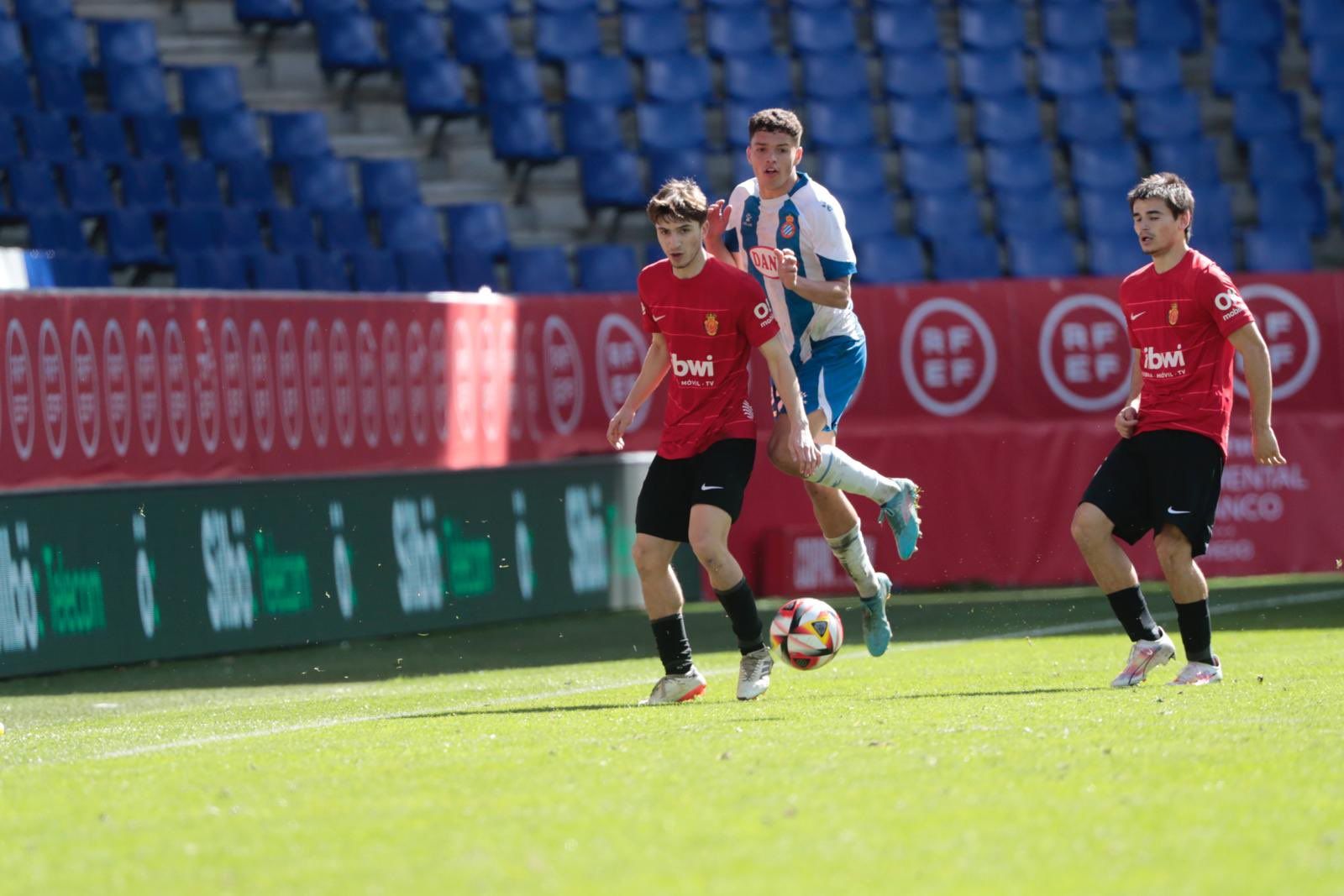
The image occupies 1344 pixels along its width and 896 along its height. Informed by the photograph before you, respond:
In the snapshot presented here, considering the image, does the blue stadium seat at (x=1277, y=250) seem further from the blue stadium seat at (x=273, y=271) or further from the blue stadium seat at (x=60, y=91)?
the blue stadium seat at (x=60, y=91)

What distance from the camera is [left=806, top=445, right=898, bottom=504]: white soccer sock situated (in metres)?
9.24

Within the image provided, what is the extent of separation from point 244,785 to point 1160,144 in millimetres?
17415

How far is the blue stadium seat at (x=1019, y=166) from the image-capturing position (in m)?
21.8

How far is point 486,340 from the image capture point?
1512 centimetres

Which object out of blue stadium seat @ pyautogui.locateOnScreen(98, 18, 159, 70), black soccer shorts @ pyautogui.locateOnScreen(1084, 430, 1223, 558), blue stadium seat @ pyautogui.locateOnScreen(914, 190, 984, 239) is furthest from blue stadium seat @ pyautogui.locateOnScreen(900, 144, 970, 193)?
black soccer shorts @ pyautogui.locateOnScreen(1084, 430, 1223, 558)

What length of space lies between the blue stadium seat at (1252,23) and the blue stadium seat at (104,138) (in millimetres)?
11528

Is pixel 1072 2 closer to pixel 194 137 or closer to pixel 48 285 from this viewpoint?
pixel 194 137

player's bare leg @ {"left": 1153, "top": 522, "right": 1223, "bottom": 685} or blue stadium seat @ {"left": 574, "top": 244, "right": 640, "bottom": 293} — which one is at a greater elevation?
blue stadium seat @ {"left": 574, "top": 244, "right": 640, "bottom": 293}

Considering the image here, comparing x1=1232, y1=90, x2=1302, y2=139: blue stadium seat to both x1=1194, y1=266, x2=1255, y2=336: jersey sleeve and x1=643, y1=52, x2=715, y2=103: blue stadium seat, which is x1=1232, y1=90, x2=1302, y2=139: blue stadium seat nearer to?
x1=643, y1=52, x2=715, y2=103: blue stadium seat

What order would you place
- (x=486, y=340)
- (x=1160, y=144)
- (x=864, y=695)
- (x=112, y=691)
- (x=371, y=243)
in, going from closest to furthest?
(x=864, y=695), (x=112, y=691), (x=486, y=340), (x=371, y=243), (x=1160, y=144)

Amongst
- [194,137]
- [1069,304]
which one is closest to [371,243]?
[194,137]

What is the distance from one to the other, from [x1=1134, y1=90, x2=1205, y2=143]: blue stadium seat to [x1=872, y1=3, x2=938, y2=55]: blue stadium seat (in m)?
2.25

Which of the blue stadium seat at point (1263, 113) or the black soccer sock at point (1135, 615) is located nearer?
the black soccer sock at point (1135, 615)

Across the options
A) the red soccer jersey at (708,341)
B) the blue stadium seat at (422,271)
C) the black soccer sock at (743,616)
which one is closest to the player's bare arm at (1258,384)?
the red soccer jersey at (708,341)
